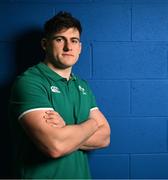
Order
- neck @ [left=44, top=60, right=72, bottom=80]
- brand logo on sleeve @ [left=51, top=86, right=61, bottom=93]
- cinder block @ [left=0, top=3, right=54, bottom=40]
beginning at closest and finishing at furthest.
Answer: brand logo on sleeve @ [left=51, top=86, right=61, bottom=93]
neck @ [left=44, top=60, right=72, bottom=80]
cinder block @ [left=0, top=3, right=54, bottom=40]

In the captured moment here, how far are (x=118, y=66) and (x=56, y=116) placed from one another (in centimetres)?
73

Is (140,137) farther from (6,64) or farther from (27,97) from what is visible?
(6,64)

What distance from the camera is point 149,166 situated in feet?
6.36

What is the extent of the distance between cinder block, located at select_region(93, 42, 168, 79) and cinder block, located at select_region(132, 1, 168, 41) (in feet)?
0.25

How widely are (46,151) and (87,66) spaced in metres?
0.77

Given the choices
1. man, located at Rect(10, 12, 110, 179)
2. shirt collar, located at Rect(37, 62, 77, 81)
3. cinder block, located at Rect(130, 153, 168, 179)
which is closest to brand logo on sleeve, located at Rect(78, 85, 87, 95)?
man, located at Rect(10, 12, 110, 179)

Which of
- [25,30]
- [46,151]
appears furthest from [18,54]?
[46,151]

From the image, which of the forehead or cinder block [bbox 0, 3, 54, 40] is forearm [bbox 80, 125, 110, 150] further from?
cinder block [bbox 0, 3, 54, 40]

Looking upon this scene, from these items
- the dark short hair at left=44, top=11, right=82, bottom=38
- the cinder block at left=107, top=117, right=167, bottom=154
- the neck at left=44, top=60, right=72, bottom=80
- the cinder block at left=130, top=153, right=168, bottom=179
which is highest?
the dark short hair at left=44, top=11, right=82, bottom=38

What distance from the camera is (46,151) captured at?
133 cm

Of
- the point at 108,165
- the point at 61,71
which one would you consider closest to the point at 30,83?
the point at 61,71

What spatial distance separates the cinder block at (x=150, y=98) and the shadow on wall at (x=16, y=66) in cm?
73

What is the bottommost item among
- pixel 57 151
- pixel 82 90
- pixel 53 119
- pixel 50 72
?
pixel 57 151

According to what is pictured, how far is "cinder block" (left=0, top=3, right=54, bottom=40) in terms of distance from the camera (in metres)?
1.84
